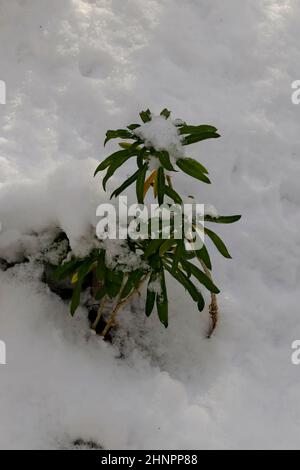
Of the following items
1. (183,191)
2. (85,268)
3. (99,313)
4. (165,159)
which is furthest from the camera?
(183,191)

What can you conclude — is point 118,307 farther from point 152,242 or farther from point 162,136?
point 162,136

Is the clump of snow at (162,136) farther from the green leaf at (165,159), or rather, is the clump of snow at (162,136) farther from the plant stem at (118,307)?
the plant stem at (118,307)

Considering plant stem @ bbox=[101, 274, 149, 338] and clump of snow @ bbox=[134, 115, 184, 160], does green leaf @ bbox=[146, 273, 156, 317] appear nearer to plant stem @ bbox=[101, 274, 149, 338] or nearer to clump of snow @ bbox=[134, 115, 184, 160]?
plant stem @ bbox=[101, 274, 149, 338]

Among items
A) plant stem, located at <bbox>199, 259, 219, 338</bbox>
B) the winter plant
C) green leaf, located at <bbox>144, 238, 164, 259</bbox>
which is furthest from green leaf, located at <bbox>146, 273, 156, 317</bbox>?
plant stem, located at <bbox>199, 259, 219, 338</bbox>

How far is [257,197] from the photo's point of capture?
2467mm

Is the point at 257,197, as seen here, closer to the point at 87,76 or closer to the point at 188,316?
the point at 188,316

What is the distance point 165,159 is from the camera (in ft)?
5.71

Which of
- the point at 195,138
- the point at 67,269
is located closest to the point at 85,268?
the point at 67,269

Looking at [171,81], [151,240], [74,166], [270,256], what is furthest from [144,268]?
[171,81]

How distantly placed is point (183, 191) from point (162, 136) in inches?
28.2

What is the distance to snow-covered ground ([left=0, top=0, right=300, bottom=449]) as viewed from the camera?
6.24 feet

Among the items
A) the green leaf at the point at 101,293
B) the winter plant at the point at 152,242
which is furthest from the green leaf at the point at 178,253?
the green leaf at the point at 101,293

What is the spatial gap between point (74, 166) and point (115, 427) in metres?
0.89

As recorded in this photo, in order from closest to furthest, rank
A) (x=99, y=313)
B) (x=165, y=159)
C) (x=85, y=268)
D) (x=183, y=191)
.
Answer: (x=165, y=159), (x=85, y=268), (x=99, y=313), (x=183, y=191)
